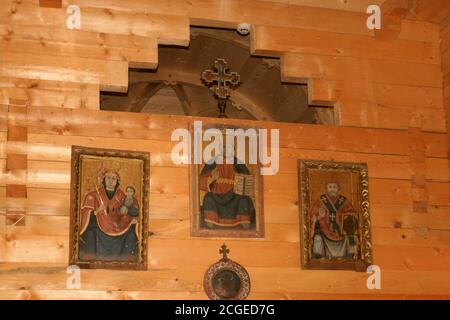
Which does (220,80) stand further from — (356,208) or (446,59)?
(446,59)

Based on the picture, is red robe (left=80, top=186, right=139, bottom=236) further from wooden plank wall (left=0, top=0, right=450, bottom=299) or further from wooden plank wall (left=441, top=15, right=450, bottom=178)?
wooden plank wall (left=441, top=15, right=450, bottom=178)

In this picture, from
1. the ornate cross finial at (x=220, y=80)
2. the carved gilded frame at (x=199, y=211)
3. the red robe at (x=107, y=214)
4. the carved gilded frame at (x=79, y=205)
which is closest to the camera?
the carved gilded frame at (x=79, y=205)

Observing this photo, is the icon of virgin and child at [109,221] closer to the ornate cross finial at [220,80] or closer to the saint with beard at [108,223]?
the saint with beard at [108,223]

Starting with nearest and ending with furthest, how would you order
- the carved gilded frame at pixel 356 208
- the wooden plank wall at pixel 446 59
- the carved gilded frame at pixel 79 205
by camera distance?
1. the carved gilded frame at pixel 79 205
2. the carved gilded frame at pixel 356 208
3. the wooden plank wall at pixel 446 59

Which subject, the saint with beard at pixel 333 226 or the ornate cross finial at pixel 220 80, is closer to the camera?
the saint with beard at pixel 333 226

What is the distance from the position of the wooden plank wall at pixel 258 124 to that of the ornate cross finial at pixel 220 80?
27 centimetres

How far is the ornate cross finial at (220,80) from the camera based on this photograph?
6656mm

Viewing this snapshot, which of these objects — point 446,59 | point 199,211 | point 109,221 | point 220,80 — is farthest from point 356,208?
point 109,221

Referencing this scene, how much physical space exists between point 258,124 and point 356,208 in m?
0.99

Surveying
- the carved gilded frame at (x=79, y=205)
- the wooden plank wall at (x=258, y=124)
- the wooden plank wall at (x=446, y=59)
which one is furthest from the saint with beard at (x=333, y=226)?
the carved gilded frame at (x=79, y=205)

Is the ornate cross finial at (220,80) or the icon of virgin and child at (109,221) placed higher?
the ornate cross finial at (220,80)

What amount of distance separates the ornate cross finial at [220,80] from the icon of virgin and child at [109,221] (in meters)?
1.04

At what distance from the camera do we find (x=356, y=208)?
6.53 metres
